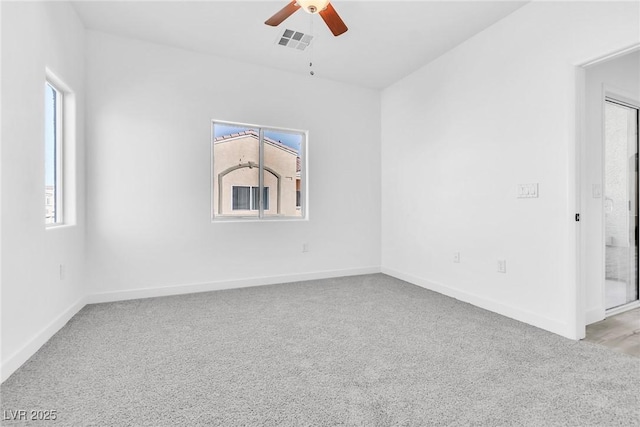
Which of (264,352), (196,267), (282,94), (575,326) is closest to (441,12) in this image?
(282,94)

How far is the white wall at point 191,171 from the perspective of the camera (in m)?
3.21

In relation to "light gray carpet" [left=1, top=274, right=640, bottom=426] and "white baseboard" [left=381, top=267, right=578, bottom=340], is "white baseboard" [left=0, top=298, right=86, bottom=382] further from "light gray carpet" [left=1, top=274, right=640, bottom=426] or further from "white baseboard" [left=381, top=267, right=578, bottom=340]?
"white baseboard" [left=381, top=267, right=578, bottom=340]

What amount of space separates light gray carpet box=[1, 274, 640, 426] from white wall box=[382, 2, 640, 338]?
449 mm

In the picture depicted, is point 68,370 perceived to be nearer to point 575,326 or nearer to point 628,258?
point 575,326

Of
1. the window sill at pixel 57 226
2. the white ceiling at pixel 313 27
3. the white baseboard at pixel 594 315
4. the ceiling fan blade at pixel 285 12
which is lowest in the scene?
the white baseboard at pixel 594 315

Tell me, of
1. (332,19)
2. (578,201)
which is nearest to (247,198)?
(332,19)

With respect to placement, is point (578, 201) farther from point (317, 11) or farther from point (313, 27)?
point (313, 27)

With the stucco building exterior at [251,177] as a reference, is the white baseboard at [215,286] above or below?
below

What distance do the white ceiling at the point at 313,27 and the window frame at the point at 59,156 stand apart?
87cm

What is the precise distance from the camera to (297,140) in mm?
4312

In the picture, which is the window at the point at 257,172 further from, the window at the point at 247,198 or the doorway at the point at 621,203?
the doorway at the point at 621,203

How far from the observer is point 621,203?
120 inches

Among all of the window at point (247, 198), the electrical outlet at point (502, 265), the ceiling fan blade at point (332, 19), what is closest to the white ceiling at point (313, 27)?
the ceiling fan blade at point (332, 19)

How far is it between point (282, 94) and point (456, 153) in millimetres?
2305
